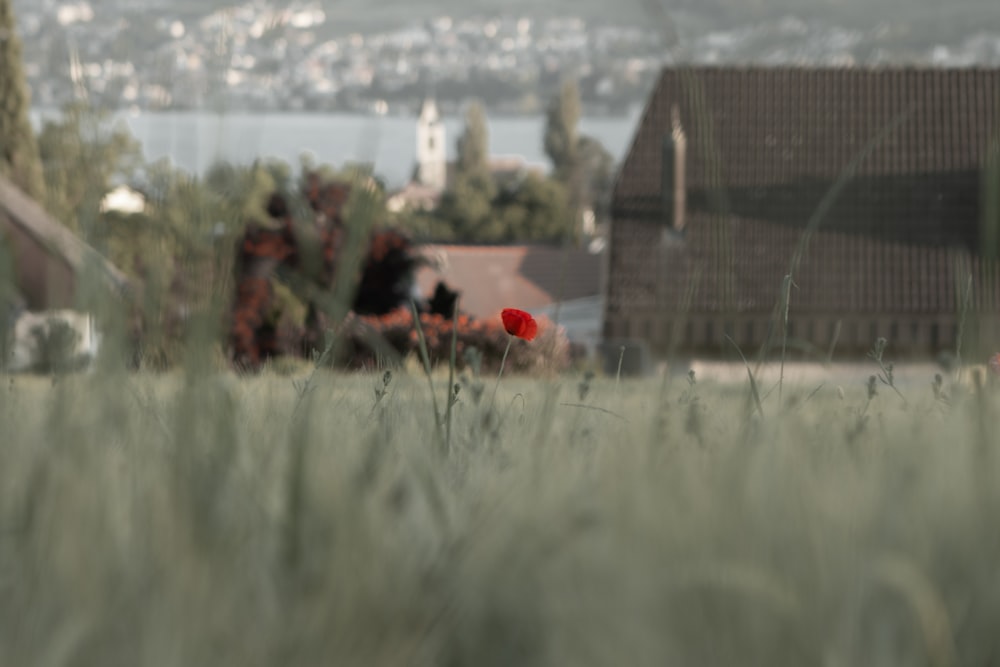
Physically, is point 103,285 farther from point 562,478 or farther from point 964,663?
point 964,663

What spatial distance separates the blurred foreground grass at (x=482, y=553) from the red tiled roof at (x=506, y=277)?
110ft

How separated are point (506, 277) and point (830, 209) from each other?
16032 millimetres

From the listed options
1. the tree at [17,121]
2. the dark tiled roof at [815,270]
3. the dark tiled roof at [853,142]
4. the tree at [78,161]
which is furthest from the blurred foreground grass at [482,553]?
the dark tiled roof at [853,142]

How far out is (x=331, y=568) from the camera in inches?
42.3

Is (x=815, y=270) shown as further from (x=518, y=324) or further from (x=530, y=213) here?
(x=530, y=213)

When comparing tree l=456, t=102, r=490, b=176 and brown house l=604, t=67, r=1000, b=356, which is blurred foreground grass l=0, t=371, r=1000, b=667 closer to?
brown house l=604, t=67, r=1000, b=356

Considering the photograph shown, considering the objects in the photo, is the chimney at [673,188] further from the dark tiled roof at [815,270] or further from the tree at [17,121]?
the tree at [17,121]

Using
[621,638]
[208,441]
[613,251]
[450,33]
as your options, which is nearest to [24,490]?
[208,441]

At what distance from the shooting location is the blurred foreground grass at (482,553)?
3.20 feet

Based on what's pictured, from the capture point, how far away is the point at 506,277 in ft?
125

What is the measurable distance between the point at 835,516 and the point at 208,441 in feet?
2.55

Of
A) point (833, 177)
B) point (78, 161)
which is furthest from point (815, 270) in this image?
point (78, 161)

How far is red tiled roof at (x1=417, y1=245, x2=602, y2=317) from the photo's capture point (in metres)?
36.7

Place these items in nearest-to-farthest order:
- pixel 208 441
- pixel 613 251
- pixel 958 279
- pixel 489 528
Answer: pixel 489 528
pixel 208 441
pixel 958 279
pixel 613 251
